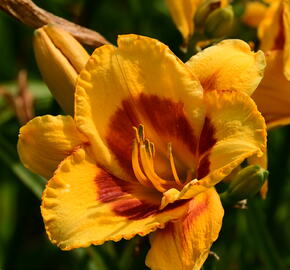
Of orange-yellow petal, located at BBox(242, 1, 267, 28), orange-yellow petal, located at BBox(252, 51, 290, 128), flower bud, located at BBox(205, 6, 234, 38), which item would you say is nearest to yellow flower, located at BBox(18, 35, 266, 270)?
orange-yellow petal, located at BBox(252, 51, 290, 128)

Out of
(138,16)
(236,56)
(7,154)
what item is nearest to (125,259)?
(7,154)

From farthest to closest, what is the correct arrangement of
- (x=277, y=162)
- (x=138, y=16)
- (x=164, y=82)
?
1. (x=138, y=16)
2. (x=277, y=162)
3. (x=164, y=82)

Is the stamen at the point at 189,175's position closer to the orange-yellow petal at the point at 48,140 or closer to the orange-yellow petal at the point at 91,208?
the orange-yellow petal at the point at 91,208

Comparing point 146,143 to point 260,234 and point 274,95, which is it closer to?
point 274,95

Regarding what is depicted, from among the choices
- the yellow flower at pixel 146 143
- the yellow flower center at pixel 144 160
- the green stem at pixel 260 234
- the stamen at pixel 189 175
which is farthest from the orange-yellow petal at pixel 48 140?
the green stem at pixel 260 234

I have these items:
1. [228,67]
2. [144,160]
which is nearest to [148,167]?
[144,160]

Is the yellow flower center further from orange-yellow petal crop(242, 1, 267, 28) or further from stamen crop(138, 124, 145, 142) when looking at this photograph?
orange-yellow petal crop(242, 1, 267, 28)

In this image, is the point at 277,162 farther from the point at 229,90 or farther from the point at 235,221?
the point at 229,90
